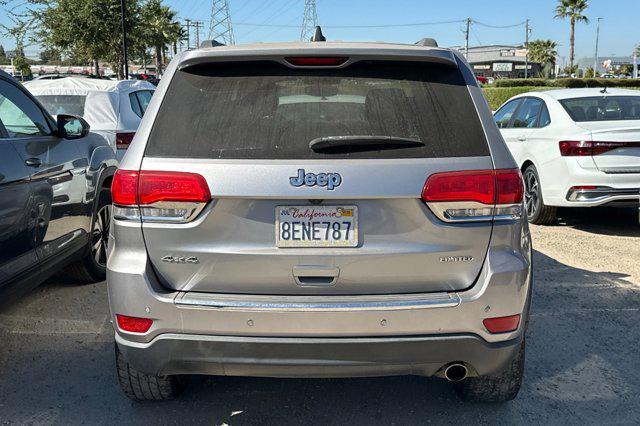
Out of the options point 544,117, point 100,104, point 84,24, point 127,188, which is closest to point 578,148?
point 544,117

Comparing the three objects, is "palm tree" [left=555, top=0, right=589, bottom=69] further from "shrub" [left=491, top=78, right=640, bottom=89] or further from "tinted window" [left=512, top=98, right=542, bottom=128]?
"tinted window" [left=512, top=98, right=542, bottom=128]

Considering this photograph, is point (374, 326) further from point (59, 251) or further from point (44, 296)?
point (44, 296)

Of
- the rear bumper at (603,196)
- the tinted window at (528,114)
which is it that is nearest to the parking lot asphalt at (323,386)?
the rear bumper at (603,196)

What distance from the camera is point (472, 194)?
2.55 meters

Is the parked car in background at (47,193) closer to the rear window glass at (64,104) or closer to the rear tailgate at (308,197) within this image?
the rear tailgate at (308,197)

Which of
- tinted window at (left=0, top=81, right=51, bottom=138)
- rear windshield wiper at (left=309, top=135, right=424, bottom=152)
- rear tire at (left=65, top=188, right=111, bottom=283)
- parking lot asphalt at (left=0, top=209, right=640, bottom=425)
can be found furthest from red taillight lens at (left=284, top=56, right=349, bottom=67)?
rear tire at (left=65, top=188, right=111, bottom=283)

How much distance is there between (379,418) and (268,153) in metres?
1.53

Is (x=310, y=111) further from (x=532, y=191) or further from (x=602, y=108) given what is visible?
(x=602, y=108)

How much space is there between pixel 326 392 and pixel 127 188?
163 cm

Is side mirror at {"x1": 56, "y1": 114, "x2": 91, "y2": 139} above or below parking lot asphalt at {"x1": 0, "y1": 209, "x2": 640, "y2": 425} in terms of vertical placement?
above

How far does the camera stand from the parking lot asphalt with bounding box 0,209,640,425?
3.19 meters

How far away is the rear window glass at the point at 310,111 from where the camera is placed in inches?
101

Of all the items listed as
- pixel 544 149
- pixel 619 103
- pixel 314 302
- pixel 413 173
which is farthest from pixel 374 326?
pixel 619 103

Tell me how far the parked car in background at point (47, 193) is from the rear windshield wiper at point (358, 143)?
198 cm
